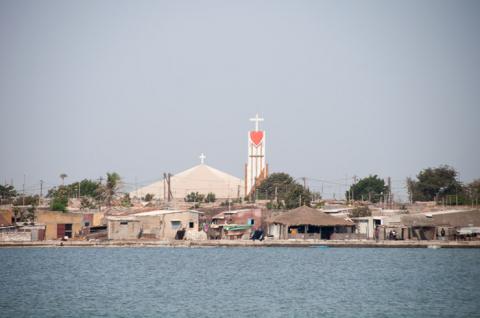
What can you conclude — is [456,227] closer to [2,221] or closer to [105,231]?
[105,231]

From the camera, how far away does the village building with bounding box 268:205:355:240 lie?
7838 centimetres

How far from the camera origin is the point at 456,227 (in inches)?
3076

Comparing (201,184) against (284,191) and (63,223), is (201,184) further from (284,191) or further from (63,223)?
(63,223)

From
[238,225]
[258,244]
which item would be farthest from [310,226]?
[238,225]

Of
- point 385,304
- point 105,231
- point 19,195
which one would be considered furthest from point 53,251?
point 19,195

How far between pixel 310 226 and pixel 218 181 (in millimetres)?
56385

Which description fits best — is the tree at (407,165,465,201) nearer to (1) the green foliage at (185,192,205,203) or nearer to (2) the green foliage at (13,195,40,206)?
(1) the green foliage at (185,192,205,203)

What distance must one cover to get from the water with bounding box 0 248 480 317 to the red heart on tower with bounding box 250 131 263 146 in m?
47.0

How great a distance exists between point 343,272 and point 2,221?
3886 cm

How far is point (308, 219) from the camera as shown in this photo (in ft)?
258

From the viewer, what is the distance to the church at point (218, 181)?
398ft

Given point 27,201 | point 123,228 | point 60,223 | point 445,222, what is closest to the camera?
point 445,222

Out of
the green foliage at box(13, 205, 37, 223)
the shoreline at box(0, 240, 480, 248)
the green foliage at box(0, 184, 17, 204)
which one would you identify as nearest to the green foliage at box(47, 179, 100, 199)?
the green foliage at box(0, 184, 17, 204)

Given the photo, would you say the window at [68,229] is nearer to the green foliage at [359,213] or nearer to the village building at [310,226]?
the village building at [310,226]
